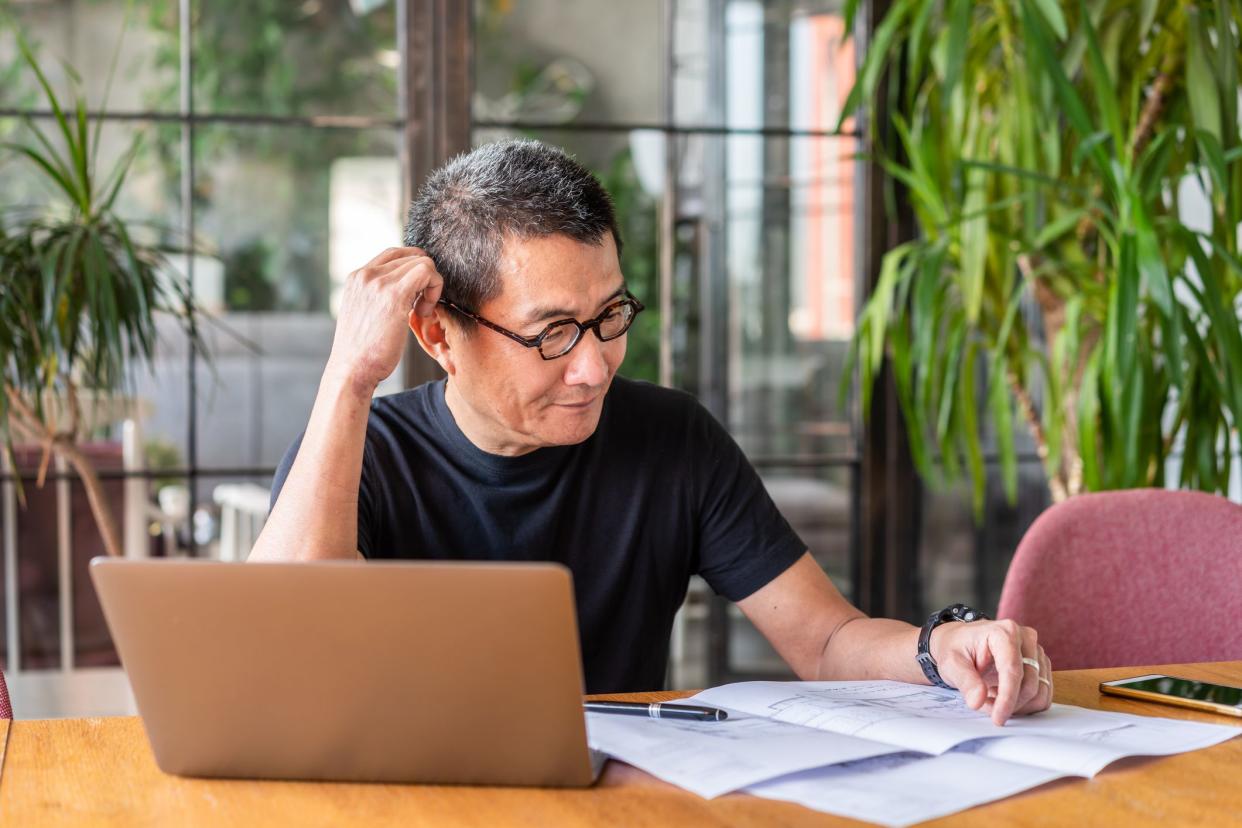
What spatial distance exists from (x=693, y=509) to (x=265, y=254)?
1623 millimetres

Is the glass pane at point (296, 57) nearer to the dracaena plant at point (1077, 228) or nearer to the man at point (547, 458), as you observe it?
the dracaena plant at point (1077, 228)

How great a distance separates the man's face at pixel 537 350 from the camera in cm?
153

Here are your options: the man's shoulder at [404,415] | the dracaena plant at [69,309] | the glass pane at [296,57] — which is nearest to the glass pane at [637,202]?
the glass pane at [296,57]

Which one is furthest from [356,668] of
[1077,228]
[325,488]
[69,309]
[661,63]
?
[661,63]

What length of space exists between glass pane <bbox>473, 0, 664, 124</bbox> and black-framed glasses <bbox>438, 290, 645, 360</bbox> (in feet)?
5.55

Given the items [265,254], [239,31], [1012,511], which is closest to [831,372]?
[1012,511]

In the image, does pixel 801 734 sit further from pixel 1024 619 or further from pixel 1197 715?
pixel 1024 619

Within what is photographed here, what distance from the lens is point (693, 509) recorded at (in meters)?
1.80

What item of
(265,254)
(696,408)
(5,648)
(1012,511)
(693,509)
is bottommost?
(5,648)

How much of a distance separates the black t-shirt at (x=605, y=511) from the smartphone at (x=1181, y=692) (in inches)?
18.6

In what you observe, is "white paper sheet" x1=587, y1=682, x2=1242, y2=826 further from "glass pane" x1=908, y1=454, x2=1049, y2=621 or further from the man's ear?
"glass pane" x1=908, y1=454, x2=1049, y2=621

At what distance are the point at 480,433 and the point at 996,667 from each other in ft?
2.29

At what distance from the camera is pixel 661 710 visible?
4.01 ft

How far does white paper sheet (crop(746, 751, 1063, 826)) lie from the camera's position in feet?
3.23
